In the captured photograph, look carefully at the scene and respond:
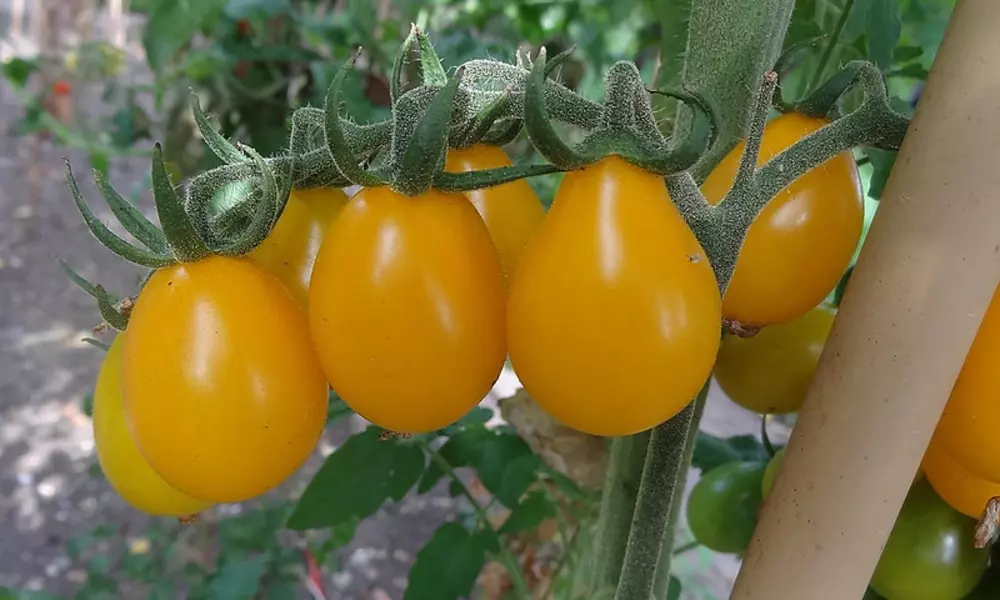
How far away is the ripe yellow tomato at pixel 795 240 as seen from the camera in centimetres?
36

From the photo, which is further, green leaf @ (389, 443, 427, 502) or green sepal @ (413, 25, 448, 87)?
green leaf @ (389, 443, 427, 502)

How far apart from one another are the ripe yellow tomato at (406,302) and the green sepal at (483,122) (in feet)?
0.13

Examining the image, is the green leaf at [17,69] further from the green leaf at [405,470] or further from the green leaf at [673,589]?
the green leaf at [673,589]

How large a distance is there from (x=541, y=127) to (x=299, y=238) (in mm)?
139

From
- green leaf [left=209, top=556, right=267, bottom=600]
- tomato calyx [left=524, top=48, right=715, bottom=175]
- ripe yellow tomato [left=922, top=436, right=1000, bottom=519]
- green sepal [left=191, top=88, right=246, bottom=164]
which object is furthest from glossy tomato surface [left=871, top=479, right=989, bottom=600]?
green leaf [left=209, top=556, right=267, bottom=600]

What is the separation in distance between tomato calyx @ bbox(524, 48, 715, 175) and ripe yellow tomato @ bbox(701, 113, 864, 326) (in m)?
0.08

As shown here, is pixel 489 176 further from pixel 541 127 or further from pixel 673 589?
pixel 673 589

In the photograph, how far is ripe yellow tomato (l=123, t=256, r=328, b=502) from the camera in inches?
12.6

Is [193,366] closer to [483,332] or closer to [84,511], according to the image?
[483,332]

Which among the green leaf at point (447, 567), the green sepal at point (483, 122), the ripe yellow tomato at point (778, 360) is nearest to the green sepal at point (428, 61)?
the green sepal at point (483, 122)

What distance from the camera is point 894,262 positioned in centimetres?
31

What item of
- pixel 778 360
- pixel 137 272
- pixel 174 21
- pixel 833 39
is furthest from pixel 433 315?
pixel 137 272

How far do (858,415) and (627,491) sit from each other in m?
0.16

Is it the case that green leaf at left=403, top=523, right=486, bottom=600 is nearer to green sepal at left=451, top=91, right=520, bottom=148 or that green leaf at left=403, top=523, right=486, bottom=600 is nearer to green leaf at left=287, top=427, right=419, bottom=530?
green leaf at left=287, top=427, right=419, bottom=530
